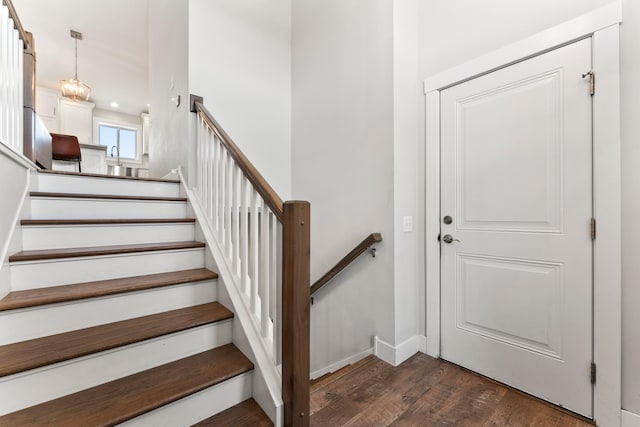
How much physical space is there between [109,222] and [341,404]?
1753mm

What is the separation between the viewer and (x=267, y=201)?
4.32ft

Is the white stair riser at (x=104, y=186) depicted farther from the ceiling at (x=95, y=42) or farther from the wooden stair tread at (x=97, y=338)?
the ceiling at (x=95, y=42)

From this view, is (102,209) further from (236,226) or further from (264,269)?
(264,269)

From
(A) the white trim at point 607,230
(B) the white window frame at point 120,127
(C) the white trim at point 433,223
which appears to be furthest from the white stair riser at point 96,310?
(B) the white window frame at point 120,127

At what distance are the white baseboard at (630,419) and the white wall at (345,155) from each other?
45.8 inches

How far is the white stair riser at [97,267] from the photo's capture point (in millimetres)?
1375

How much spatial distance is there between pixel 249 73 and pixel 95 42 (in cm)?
360

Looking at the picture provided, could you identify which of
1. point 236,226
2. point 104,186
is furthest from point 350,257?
point 104,186

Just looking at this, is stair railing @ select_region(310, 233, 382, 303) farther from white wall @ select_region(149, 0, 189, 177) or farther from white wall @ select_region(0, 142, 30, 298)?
white wall @ select_region(0, 142, 30, 298)

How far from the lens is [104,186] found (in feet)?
7.00

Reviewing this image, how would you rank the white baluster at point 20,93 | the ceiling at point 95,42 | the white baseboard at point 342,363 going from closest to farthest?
the white baluster at point 20,93 → the white baseboard at point 342,363 → the ceiling at point 95,42

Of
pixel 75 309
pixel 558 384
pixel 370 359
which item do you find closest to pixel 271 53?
pixel 75 309

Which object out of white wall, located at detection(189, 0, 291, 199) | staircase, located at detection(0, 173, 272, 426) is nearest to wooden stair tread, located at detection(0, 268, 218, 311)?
staircase, located at detection(0, 173, 272, 426)

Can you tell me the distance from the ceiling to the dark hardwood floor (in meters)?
5.11
